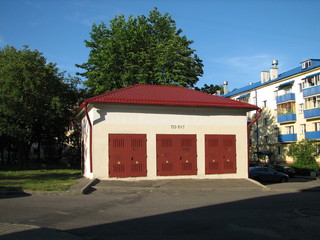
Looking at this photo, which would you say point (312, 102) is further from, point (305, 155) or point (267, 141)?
point (267, 141)

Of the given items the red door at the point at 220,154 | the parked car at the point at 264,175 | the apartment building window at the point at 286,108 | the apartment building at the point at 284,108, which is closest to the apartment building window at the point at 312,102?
the apartment building at the point at 284,108

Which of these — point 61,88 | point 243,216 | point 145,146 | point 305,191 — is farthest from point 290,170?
point 243,216

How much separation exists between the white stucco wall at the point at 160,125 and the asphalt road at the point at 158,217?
435cm

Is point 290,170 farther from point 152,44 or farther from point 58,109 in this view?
point 58,109

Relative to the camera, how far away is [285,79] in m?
50.3

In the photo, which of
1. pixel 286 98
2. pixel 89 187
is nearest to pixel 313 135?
pixel 286 98

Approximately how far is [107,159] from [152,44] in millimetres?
20055

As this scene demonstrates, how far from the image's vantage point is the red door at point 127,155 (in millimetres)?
17703

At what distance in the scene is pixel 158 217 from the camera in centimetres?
890

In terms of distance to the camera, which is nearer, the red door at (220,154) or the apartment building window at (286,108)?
the red door at (220,154)

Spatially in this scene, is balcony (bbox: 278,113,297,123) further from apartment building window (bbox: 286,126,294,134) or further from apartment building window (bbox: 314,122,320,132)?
apartment building window (bbox: 314,122,320,132)

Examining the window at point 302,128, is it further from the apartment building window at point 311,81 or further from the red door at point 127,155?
the red door at point 127,155

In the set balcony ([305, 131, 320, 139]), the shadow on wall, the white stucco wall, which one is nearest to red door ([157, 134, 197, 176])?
the white stucco wall

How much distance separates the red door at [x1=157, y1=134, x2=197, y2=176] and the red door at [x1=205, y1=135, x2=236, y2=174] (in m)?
0.90
